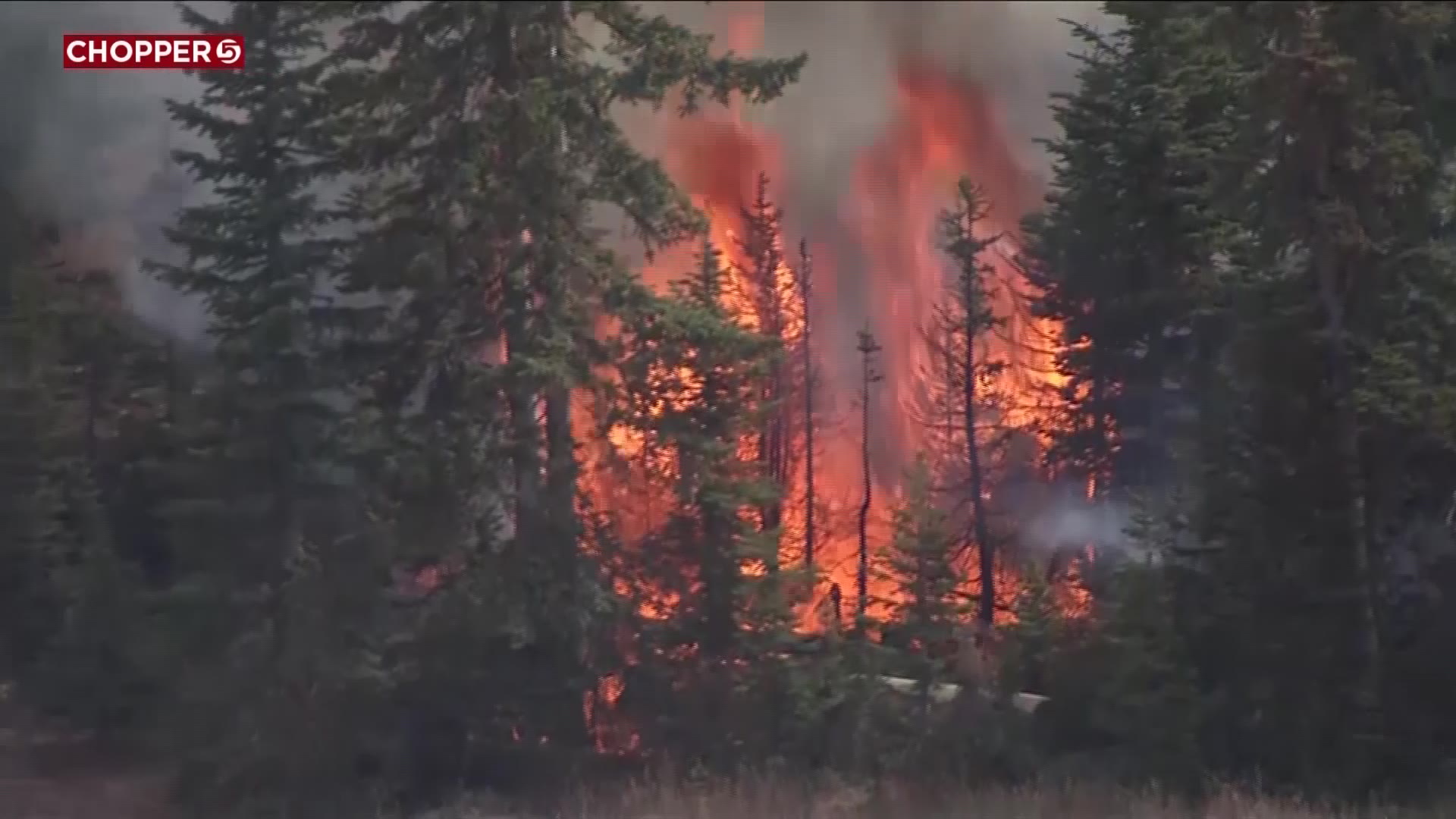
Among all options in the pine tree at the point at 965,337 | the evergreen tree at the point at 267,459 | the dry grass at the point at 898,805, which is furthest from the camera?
the pine tree at the point at 965,337

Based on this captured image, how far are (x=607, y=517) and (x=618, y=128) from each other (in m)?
2.91

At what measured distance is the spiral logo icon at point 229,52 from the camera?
1009 cm

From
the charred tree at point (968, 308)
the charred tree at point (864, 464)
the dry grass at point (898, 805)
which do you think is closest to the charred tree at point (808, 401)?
the charred tree at point (864, 464)

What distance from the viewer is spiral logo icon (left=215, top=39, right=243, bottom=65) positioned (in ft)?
33.1

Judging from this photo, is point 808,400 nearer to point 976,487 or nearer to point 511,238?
point 976,487

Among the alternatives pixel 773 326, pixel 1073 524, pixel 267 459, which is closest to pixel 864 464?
pixel 773 326

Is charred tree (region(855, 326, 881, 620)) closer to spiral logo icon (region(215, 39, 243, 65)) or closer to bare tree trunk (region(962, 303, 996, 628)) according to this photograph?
bare tree trunk (region(962, 303, 996, 628))

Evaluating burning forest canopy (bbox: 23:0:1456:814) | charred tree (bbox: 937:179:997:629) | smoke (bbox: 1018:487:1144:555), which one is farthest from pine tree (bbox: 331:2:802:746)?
smoke (bbox: 1018:487:1144:555)

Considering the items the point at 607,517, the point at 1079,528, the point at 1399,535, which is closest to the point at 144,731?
the point at 607,517

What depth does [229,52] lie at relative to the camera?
400 inches

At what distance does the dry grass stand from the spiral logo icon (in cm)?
624

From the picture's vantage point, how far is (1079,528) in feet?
39.6

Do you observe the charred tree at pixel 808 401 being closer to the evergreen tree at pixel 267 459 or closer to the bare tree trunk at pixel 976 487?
the bare tree trunk at pixel 976 487

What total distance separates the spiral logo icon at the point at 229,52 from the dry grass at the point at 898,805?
6.24 metres
